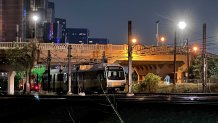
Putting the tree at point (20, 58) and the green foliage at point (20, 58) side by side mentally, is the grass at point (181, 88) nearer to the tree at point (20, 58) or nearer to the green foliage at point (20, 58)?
the tree at point (20, 58)

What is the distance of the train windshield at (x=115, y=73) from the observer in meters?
59.5

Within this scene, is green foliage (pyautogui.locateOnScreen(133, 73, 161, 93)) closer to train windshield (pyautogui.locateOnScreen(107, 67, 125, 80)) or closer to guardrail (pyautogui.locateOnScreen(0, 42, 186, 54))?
train windshield (pyautogui.locateOnScreen(107, 67, 125, 80))

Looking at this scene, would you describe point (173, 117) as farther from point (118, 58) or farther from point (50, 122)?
point (118, 58)

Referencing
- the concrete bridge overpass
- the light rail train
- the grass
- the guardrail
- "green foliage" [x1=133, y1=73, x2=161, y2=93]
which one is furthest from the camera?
the concrete bridge overpass

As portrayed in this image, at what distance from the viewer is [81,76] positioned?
64188mm

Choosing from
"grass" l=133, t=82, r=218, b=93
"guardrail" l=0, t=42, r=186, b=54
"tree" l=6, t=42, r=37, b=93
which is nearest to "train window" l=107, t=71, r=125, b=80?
"grass" l=133, t=82, r=218, b=93

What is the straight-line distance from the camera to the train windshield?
195 feet

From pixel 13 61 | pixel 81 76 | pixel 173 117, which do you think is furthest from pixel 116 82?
pixel 173 117

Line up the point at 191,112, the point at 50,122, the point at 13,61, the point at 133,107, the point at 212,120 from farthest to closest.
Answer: the point at 13,61, the point at 50,122, the point at 133,107, the point at 191,112, the point at 212,120

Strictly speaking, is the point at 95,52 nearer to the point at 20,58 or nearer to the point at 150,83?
the point at 20,58

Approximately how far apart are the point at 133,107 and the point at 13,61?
5184cm

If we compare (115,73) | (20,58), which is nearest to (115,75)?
(115,73)

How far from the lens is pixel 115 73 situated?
Result: 198 feet

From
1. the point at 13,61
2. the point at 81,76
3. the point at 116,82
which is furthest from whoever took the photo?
the point at 13,61
